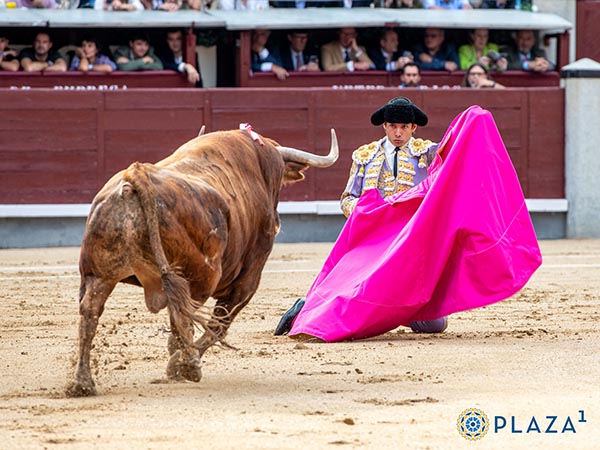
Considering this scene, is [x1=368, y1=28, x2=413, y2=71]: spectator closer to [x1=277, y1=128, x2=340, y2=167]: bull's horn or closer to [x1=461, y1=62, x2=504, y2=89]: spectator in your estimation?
[x1=461, y1=62, x2=504, y2=89]: spectator

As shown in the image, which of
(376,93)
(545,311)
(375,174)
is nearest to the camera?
(375,174)

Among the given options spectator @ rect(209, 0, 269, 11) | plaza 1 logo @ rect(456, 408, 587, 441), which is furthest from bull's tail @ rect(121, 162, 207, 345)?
spectator @ rect(209, 0, 269, 11)

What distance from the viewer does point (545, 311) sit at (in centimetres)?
641

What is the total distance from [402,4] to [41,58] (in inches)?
136

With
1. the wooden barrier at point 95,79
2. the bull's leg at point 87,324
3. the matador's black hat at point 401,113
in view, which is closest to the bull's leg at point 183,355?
the bull's leg at point 87,324

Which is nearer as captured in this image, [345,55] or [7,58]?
[7,58]

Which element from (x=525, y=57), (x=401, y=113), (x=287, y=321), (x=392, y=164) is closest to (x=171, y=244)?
(x=287, y=321)

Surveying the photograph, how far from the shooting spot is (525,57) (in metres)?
12.0

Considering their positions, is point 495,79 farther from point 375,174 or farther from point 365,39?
point 375,174

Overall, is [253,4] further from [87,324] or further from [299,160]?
[87,324]

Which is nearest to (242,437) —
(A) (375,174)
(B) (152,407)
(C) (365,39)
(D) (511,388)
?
(B) (152,407)

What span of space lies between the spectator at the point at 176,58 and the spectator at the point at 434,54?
6.78ft

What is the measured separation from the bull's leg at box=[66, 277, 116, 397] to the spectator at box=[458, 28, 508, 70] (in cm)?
815

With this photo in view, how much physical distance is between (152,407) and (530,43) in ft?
29.2
